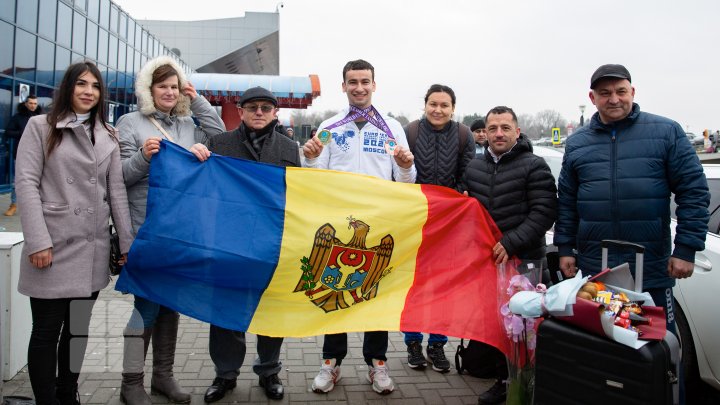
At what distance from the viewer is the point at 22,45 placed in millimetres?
13164

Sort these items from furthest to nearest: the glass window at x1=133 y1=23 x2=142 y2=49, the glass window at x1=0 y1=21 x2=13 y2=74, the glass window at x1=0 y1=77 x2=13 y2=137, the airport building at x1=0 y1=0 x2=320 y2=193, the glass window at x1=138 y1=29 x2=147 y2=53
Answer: the glass window at x1=138 y1=29 x2=147 y2=53 < the glass window at x1=133 y1=23 x2=142 y2=49 < the airport building at x1=0 y1=0 x2=320 y2=193 < the glass window at x1=0 y1=77 x2=13 y2=137 < the glass window at x1=0 y1=21 x2=13 y2=74

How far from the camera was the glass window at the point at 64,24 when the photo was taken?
14849mm

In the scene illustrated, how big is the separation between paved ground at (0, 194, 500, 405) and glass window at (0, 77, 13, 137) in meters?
9.60

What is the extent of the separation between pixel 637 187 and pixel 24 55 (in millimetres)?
14361

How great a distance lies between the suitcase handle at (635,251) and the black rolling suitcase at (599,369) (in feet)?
0.04

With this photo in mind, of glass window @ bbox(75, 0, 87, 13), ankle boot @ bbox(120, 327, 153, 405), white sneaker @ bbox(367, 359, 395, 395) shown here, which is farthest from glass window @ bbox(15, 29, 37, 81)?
white sneaker @ bbox(367, 359, 395, 395)

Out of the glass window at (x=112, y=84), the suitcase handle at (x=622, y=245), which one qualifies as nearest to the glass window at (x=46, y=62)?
the glass window at (x=112, y=84)

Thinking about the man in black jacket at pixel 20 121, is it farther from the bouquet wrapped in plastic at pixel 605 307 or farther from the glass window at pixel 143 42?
the glass window at pixel 143 42

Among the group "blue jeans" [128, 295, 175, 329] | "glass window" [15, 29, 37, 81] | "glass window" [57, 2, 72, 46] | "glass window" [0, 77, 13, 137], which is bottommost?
"blue jeans" [128, 295, 175, 329]

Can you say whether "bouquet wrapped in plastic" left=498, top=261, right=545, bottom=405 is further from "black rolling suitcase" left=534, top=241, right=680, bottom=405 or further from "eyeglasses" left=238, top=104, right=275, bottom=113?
"eyeglasses" left=238, top=104, right=275, bottom=113

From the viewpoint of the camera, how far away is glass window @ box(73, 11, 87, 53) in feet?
52.2

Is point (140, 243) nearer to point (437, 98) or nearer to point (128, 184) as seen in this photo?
point (128, 184)

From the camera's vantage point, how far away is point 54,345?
328cm

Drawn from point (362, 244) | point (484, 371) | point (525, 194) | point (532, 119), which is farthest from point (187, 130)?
point (532, 119)
